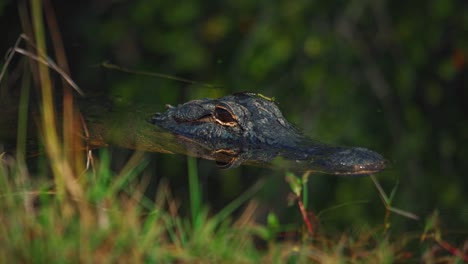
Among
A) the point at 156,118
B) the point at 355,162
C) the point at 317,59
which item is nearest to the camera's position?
the point at 355,162

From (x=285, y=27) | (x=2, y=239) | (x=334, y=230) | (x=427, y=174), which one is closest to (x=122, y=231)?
(x=2, y=239)

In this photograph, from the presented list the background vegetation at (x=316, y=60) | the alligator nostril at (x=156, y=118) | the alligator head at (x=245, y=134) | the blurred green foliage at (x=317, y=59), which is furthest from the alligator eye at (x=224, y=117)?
the blurred green foliage at (x=317, y=59)

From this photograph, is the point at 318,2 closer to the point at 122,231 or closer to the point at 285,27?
the point at 285,27

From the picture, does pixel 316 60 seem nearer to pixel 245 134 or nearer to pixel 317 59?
pixel 317 59

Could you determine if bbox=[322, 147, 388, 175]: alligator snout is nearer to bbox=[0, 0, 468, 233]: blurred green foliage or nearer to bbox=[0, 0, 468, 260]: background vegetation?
bbox=[0, 0, 468, 260]: background vegetation

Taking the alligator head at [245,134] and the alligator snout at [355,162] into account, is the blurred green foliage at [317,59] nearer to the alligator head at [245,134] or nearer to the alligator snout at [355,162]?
the alligator head at [245,134]

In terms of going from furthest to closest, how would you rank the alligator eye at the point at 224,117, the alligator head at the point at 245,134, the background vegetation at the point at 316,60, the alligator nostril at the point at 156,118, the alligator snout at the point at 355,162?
the background vegetation at the point at 316,60, the alligator nostril at the point at 156,118, the alligator eye at the point at 224,117, the alligator head at the point at 245,134, the alligator snout at the point at 355,162

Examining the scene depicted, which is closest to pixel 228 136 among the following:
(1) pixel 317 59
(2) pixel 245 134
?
(2) pixel 245 134
